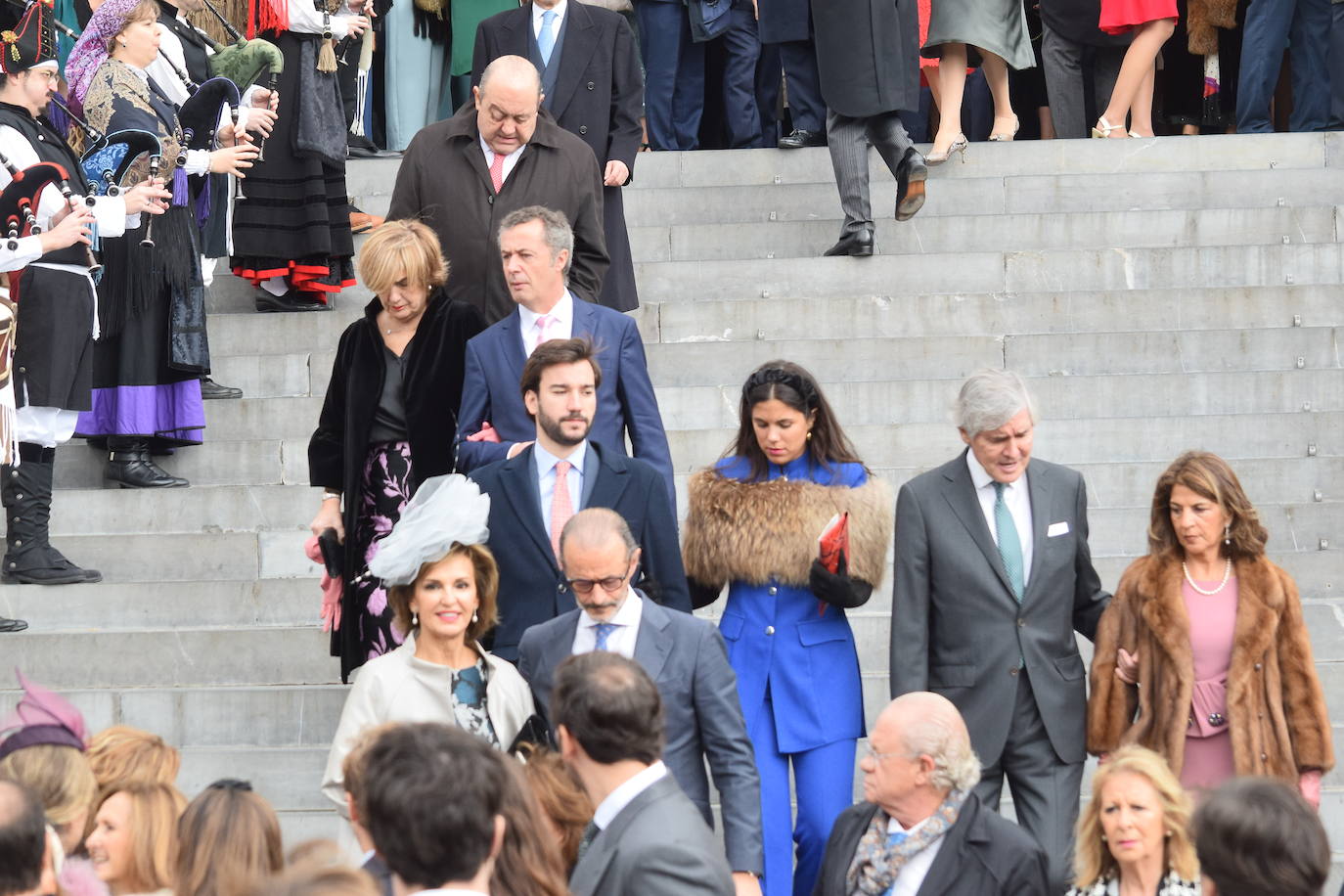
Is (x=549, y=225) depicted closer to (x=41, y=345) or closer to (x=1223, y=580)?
(x=1223, y=580)

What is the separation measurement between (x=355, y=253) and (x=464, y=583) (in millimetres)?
4968

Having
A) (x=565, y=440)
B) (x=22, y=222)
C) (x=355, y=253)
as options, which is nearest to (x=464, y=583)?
(x=565, y=440)

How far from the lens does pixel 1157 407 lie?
8.15 m

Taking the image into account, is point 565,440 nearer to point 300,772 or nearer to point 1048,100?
point 300,772

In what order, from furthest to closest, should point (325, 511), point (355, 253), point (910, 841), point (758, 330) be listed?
point (355, 253), point (758, 330), point (325, 511), point (910, 841)

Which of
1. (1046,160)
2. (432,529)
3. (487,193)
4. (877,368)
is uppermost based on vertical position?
(1046,160)

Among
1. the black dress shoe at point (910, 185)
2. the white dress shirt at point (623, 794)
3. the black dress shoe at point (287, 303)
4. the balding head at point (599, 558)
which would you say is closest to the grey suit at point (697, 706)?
the balding head at point (599, 558)

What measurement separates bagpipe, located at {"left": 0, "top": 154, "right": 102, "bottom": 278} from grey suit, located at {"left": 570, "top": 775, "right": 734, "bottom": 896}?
3.94 m

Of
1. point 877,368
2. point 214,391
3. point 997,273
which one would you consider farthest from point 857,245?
point 214,391

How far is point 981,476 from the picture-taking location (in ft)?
17.7

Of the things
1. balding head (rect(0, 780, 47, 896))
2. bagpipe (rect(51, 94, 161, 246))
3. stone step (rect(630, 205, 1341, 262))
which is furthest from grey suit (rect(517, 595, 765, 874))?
stone step (rect(630, 205, 1341, 262))

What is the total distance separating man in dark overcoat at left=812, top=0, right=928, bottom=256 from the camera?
9.11 m

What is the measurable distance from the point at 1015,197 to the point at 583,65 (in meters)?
2.72

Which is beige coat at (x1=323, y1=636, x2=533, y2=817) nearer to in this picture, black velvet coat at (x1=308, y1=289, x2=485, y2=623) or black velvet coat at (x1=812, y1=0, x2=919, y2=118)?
black velvet coat at (x1=308, y1=289, x2=485, y2=623)
